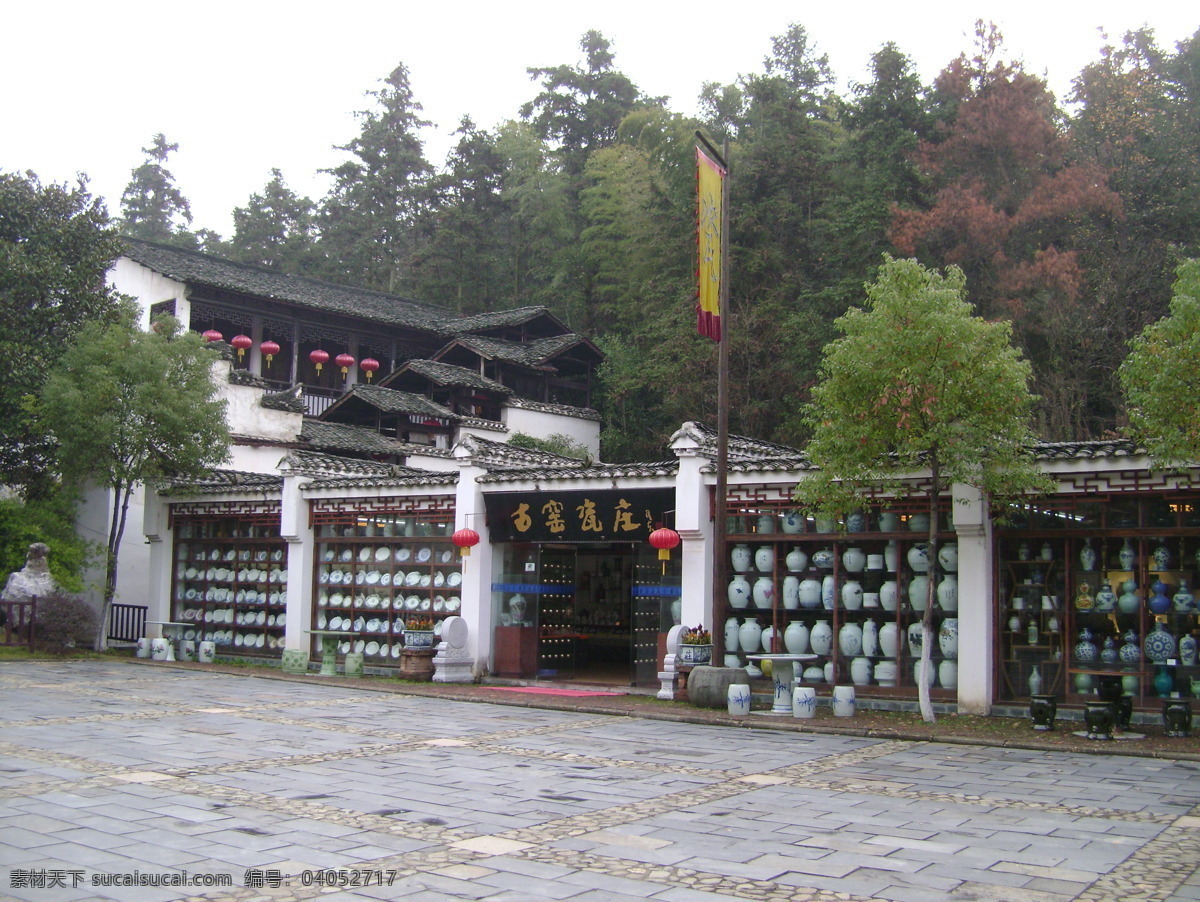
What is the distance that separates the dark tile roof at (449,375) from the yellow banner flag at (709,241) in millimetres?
16509

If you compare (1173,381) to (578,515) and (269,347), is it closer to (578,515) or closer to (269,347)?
(578,515)

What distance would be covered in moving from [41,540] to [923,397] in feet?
54.8

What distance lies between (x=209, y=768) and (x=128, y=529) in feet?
51.6

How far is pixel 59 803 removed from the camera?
7543 millimetres

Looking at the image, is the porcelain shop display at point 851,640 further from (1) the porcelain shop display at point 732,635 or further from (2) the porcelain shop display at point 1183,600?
(2) the porcelain shop display at point 1183,600

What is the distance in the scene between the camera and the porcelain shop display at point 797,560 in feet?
48.2

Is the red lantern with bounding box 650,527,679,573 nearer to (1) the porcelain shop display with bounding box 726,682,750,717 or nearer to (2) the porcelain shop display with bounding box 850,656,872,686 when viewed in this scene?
(1) the porcelain shop display with bounding box 726,682,750,717

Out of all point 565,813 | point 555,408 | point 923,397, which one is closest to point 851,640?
point 923,397

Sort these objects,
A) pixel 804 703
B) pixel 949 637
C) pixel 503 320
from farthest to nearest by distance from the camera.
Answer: pixel 503 320, pixel 949 637, pixel 804 703

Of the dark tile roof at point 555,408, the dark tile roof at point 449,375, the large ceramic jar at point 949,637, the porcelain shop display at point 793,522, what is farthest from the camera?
the dark tile roof at point 555,408

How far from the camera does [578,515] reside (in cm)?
1650

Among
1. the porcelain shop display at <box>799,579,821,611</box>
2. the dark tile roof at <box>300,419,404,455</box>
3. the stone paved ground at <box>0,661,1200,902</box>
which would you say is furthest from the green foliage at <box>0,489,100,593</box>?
the porcelain shop display at <box>799,579,821,611</box>

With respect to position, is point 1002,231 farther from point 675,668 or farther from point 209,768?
point 209,768

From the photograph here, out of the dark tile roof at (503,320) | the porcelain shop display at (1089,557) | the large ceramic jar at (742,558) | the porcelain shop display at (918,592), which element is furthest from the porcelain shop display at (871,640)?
the dark tile roof at (503,320)
